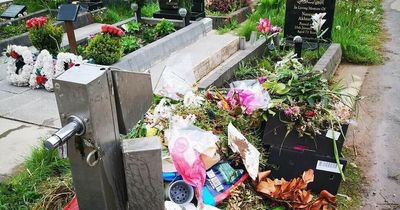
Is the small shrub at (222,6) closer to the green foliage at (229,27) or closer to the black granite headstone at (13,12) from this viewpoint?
the green foliage at (229,27)

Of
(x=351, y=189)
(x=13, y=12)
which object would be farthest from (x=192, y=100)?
(x=13, y=12)

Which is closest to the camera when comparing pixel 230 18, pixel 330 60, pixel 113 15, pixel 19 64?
pixel 330 60

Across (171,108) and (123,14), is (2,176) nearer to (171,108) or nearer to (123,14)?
(171,108)

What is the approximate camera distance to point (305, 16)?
6.23 metres

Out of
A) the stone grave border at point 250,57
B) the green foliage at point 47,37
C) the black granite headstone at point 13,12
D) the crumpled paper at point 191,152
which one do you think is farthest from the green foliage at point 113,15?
the crumpled paper at point 191,152

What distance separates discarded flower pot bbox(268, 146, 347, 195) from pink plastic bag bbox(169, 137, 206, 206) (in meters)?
0.84

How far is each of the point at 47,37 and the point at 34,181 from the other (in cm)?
304

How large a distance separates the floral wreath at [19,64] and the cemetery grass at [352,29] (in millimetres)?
3841

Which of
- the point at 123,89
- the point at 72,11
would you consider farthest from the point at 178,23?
the point at 123,89

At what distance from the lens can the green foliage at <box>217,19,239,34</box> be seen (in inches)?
318

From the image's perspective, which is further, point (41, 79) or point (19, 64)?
point (19, 64)

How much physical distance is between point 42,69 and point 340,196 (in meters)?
4.04

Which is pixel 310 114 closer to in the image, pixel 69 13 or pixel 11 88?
pixel 69 13

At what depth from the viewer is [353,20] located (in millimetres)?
7602
